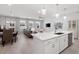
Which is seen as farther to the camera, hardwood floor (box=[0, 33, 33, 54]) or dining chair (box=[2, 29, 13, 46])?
dining chair (box=[2, 29, 13, 46])

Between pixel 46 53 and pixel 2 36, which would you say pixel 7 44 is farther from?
pixel 46 53

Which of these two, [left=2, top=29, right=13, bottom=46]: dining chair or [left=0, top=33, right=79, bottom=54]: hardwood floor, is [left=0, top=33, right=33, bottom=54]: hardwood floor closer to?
[left=0, top=33, right=79, bottom=54]: hardwood floor

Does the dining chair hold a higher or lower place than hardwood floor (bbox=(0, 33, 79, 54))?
higher

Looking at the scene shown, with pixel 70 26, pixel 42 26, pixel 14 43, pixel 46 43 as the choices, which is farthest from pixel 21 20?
pixel 70 26

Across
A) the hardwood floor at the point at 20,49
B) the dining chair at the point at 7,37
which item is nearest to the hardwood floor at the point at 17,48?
the hardwood floor at the point at 20,49

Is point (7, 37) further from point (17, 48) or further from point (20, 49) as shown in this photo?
point (20, 49)

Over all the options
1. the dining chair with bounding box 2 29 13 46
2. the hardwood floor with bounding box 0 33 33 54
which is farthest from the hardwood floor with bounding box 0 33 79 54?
the dining chair with bounding box 2 29 13 46

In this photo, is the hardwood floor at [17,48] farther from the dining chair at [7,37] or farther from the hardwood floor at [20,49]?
the dining chair at [7,37]

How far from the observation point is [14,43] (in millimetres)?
3814

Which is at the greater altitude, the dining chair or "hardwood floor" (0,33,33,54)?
the dining chair

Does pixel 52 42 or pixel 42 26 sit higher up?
pixel 42 26

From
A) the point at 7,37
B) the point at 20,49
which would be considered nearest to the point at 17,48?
the point at 20,49

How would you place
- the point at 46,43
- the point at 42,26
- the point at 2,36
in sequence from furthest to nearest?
1. the point at 2,36
2. the point at 42,26
3. the point at 46,43
